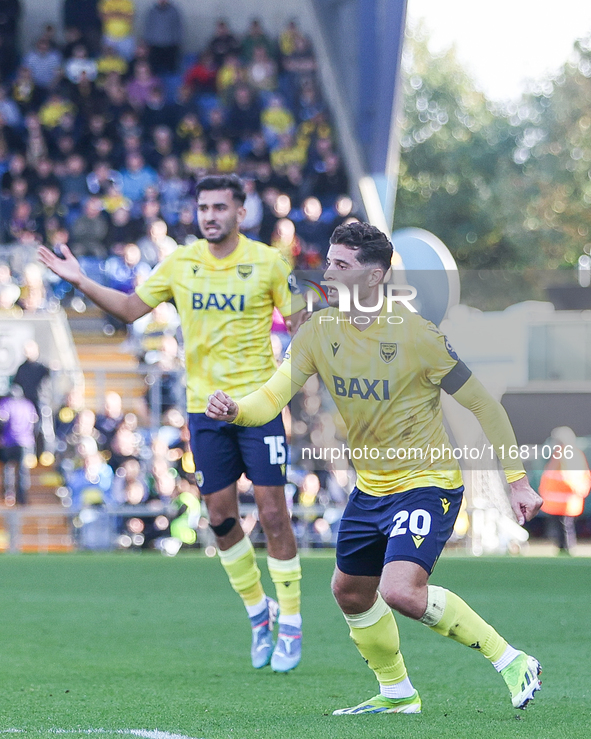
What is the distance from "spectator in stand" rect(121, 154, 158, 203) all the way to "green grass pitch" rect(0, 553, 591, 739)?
9.62 m

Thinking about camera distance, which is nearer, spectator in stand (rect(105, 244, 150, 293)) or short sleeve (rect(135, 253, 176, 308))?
short sleeve (rect(135, 253, 176, 308))

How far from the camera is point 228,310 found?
7047 millimetres

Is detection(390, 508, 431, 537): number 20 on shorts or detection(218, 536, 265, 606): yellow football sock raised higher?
detection(390, 508, 431, 537): number 20 on shorts

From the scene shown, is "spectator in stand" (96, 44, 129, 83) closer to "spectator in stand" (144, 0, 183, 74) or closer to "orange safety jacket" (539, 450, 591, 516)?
"spectator in stand" (144, 0, 183, 74)

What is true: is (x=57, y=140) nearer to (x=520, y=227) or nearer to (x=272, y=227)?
(x=272, y=227)

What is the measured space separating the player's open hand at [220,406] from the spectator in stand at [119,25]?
20065 mm

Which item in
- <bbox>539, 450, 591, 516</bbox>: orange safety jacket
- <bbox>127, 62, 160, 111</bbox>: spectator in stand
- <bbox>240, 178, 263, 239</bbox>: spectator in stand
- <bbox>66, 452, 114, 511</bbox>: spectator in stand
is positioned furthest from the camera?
<bbox>127, 62, 160, 111</bbox>: spectator in stand

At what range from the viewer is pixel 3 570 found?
493 inches

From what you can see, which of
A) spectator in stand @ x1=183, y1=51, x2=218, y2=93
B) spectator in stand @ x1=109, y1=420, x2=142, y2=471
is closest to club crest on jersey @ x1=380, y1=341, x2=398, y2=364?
spectator in stand @ x1=109, y1=420, x2=142, y2=471

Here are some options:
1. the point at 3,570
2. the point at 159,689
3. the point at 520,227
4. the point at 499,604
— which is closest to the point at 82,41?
the point at 3,570

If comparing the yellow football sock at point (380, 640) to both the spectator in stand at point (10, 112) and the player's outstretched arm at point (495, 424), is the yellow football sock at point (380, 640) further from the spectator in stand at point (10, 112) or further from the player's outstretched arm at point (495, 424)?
the spectator in stand at point (10, 112)

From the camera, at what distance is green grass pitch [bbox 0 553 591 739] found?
4.99 meters

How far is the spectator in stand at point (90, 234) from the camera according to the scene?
1962cm

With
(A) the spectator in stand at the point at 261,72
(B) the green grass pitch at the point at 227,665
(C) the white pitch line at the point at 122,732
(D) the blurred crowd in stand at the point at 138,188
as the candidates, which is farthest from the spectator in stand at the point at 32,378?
(C) the white pitch line at the point at 122,732
